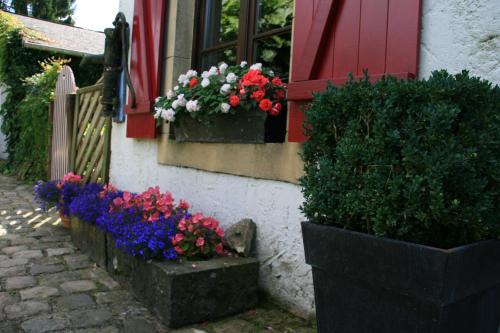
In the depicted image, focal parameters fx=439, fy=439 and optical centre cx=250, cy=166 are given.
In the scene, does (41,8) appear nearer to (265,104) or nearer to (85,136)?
(85,136)

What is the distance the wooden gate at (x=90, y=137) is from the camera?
470cm

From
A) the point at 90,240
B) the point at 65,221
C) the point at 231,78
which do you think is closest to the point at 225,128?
the point at 231,78

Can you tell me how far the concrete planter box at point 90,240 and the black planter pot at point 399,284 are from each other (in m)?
1.98

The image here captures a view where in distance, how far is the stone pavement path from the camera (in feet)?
7.30

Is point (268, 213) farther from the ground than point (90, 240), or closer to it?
farther from the ground

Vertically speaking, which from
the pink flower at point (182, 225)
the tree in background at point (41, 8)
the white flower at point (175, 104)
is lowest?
the pink flower at point (182, 225)

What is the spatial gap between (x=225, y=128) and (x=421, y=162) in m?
1.67

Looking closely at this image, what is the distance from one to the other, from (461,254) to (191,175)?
2314 millimetres

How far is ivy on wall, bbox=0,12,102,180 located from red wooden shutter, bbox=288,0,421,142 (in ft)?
19.5

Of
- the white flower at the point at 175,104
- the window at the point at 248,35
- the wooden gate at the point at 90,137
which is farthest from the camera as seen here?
the wooden gate at the point at 90,137

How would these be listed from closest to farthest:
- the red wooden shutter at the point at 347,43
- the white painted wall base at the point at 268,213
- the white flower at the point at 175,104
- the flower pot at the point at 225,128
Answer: the red wooden shutter at the point at 347,43, the white painted wall base at the point at 268,213, the flower pot at the point at 225,128, the white flower at the point at 175,104

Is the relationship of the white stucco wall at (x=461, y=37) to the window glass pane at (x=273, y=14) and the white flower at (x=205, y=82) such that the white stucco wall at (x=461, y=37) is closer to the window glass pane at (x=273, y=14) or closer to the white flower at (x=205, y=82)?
the window glass pane at (x=273, y=14)

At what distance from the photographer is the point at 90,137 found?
5.16 metres

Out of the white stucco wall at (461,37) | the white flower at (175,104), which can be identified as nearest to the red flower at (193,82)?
the white flower at (175,104)
